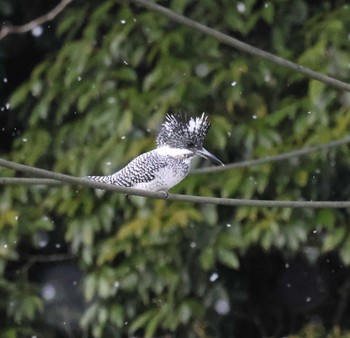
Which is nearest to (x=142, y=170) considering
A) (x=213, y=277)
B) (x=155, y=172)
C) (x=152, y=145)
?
(x=155, y=172)

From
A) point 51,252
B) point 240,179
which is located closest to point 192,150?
point 240,179

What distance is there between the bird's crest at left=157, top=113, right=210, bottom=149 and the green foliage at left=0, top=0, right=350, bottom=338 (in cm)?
54

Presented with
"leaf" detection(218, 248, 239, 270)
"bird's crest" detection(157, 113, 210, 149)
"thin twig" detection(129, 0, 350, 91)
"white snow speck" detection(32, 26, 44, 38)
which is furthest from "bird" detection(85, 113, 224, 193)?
"white snow speck" detection(32, 26, 44, 38)

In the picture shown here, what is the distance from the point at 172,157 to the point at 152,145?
730 mm

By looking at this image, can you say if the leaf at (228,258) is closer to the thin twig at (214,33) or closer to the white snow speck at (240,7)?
the white snow speck at (240,7)

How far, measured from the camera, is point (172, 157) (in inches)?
119

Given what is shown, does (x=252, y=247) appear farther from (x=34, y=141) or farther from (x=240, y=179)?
(x=34, y=141)

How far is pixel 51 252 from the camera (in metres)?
4.37

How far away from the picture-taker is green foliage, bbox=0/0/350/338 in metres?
3.72

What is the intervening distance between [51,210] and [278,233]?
0.90m

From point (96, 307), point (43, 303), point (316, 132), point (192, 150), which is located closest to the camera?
point (192, 150)

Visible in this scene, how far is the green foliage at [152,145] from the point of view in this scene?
3725 mm

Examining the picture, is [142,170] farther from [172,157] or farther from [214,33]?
[214,33]

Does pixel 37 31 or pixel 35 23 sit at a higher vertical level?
pixel 37 31
